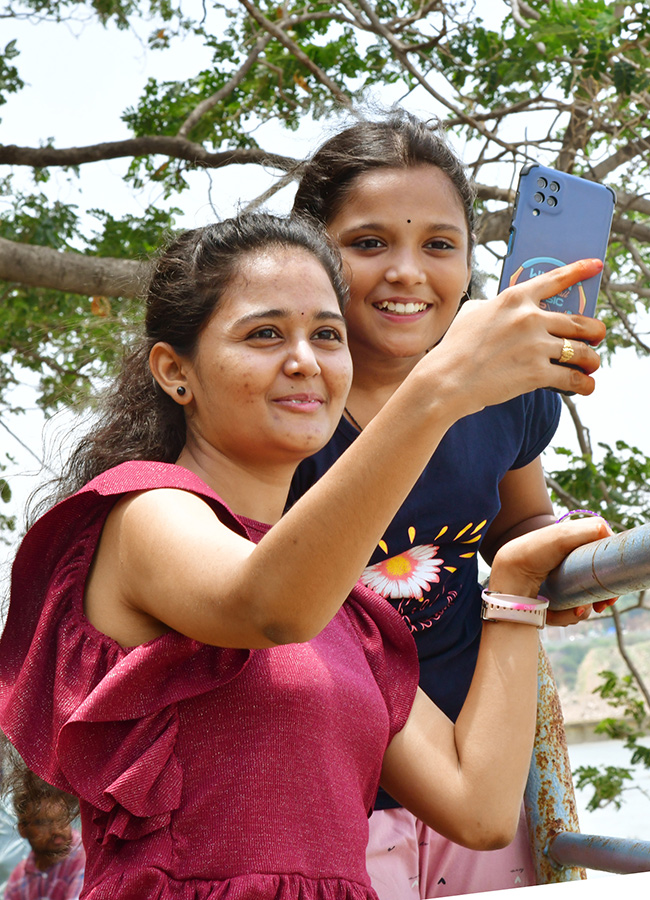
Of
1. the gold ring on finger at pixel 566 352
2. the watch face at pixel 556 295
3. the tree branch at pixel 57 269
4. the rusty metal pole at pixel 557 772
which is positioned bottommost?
the rusty metal pole at pixel 557 772

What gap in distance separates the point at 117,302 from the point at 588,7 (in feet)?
7.11

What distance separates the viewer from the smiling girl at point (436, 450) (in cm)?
157

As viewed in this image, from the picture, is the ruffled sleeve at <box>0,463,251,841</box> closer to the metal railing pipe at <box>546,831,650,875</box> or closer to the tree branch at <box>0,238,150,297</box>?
the metal railing pipe at <box>546,831,650,875</box>

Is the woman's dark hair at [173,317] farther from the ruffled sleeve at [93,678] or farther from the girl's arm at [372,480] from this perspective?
the girl's arm at [372,480]

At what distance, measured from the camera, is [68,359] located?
178 inches

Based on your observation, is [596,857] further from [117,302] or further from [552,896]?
[117,302]

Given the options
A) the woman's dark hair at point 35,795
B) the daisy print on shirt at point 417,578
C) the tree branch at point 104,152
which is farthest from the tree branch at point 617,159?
the woman's dark hair at point 35,795

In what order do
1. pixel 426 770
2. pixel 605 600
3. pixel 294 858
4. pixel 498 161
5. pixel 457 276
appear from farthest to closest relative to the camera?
1. pixel 498 161
2. pixel 457 276
3. pixel 426 770
4. pixel 605 600
5. pixel 294 858

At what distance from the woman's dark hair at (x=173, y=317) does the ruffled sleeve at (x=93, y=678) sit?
19 cm

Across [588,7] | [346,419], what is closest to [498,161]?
[588,7]

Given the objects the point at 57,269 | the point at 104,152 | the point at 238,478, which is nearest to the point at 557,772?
the point at 238,478

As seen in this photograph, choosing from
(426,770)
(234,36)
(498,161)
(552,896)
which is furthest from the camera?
(234,36)

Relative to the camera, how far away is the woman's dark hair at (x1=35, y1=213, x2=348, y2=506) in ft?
4.48

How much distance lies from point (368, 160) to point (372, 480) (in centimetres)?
93
